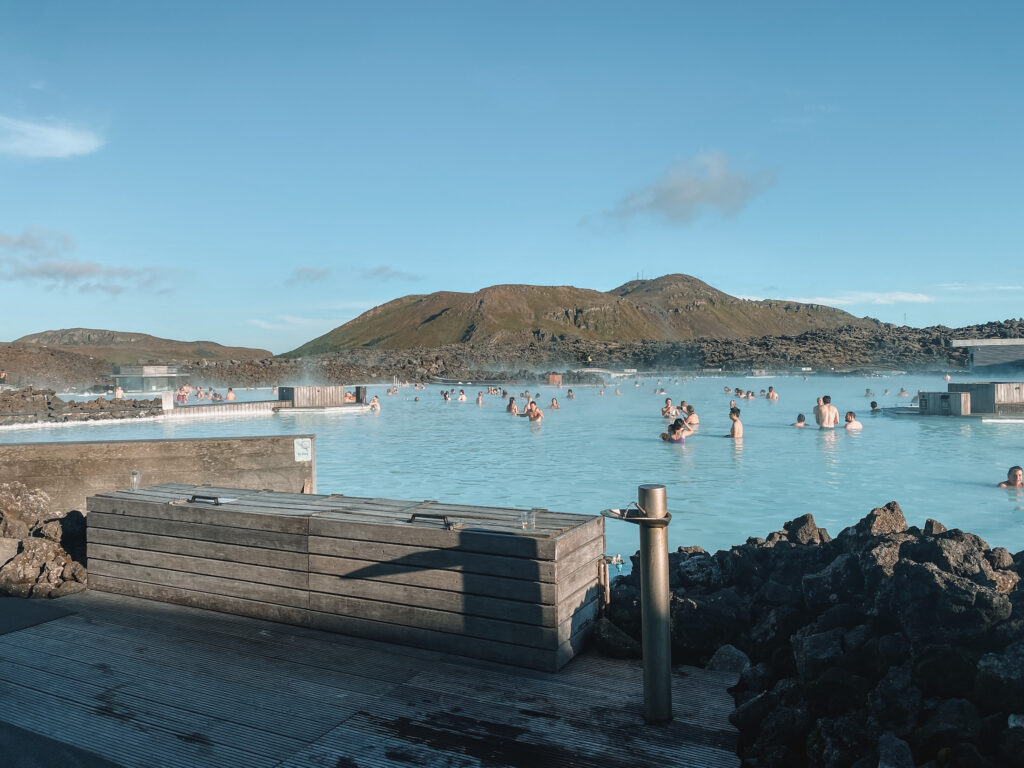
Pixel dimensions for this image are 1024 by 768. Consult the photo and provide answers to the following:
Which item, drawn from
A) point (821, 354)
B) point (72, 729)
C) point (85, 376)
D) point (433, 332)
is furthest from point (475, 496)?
point (433, 332)

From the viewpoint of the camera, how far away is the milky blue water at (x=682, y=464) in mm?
11242

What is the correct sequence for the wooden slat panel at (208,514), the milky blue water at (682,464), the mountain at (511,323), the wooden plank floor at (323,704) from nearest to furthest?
the wooden plank floor at (323,704) < the wooden slat panel at (208,514) < the milky blue water at (682,464) < the mountain at (511,323)

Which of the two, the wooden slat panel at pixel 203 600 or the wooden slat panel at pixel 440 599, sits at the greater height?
the wooden slat panel at pixel 440 599

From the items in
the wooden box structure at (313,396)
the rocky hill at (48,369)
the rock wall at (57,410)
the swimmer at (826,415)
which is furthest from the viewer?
the rocky hill at (48,369)

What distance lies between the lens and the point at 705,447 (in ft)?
56.3

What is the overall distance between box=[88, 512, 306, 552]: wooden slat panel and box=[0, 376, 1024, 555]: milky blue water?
258 inches

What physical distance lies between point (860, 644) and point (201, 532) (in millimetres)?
3395

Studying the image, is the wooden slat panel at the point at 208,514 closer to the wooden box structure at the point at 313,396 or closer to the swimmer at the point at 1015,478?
the swimmer at the point at 1015,478

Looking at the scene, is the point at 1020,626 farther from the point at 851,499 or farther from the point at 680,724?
the point at 851,499

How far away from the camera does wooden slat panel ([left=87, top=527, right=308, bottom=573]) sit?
3.93 metres

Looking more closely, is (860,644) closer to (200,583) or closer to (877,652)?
(877,652)

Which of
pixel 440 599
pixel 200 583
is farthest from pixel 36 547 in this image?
pixel 440 599

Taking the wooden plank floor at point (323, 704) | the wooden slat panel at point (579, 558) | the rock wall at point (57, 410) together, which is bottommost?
the wooden plank floor at point (323, 704)

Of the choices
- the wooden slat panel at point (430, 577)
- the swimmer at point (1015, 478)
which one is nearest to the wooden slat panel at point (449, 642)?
the wooden slat panel at point (430, 577)
